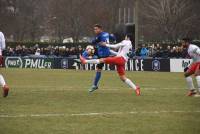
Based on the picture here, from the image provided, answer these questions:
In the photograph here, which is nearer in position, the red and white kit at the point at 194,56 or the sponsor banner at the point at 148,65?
the red and white kit at the point at 194,56

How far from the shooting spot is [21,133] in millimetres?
10484

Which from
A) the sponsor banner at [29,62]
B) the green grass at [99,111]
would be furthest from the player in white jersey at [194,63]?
the sponsor banner at [29,62]

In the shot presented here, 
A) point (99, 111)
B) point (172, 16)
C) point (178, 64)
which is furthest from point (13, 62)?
point (99, 111)

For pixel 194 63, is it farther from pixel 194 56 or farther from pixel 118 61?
pixel 118 61

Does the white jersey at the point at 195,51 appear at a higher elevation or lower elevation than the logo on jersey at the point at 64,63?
higher

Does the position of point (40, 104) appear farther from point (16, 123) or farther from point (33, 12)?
point (33, 12)

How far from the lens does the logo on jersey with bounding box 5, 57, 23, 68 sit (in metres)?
44.2

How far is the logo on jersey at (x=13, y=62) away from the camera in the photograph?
145 feet

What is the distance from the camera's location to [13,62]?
146ft

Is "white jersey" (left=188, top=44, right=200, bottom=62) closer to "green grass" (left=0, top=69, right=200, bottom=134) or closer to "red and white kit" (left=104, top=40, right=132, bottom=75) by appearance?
"green grass" (left=0, top=69, right=200, bottom=134)

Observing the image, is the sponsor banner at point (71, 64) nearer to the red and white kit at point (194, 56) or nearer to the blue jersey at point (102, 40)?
the blue jersey at point (102, 40)

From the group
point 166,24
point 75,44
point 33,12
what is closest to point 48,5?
point 33,12

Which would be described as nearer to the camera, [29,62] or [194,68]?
[194,68]

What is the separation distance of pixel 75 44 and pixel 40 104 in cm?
4857
